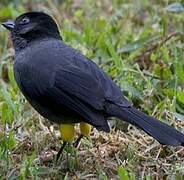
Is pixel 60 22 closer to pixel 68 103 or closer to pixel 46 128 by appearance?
pixel 46 128

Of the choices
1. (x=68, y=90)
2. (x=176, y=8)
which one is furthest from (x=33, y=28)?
(x=176, y=8)

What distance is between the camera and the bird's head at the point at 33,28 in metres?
5.13

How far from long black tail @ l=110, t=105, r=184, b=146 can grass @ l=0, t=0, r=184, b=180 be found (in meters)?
0.24

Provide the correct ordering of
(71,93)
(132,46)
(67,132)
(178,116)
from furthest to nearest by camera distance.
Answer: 1. (132,46)
2. (178,116)
3. (67,132)
4. (71,93)

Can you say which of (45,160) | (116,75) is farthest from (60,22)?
(45,160)

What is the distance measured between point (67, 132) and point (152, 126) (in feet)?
2.07

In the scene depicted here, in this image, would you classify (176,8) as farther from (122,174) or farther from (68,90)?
(122,174)

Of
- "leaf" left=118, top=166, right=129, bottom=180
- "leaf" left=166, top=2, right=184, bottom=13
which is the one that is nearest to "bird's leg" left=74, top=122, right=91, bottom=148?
"leaf" left=118, top=166, right=129, bottom=180

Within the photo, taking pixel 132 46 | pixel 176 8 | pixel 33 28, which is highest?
pixel 33 28

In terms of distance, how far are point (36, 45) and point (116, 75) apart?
0.97 meters

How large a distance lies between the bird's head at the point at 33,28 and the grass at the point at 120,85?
0.52 m

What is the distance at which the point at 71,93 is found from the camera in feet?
14.7

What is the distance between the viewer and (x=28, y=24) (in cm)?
514

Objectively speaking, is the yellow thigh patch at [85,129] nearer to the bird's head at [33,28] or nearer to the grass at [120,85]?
the grass at [120,85]
